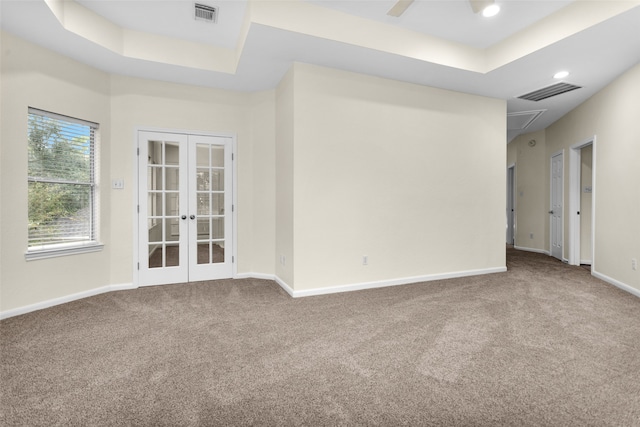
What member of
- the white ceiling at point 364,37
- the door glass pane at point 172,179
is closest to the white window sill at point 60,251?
the door glass pane at point 172,179

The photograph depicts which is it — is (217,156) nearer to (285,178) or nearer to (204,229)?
(204,229)

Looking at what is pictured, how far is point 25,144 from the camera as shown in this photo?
3211 mm

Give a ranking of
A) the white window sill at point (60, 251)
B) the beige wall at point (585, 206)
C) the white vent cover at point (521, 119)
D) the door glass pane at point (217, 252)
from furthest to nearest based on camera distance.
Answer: the white vent cover at point (521, 119) → the beige wall at point (585, 206) → the door glass pane at point (217, 252) → the white window sill at point (60, 251)

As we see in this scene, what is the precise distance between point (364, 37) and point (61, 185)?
3.69 meters

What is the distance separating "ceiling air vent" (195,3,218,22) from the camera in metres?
3.20

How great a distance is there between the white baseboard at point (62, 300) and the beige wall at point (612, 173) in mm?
6187

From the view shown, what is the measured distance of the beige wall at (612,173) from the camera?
3.84 m

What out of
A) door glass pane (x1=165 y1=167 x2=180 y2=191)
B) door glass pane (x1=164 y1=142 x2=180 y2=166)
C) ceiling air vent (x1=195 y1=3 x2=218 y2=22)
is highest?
ceiling air vent (x1=195 y1=3 x2=218 y2=22)

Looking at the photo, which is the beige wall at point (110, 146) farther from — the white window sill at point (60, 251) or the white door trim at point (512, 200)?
the white door trim at point (512, 200)

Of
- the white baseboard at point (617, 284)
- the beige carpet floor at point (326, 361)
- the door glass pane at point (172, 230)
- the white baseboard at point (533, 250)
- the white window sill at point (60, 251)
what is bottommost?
the beige carpet floor at point (326, 361)

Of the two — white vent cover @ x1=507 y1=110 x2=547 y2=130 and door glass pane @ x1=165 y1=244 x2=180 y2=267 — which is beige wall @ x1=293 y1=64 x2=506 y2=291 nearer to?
white vent cover @ x1=507 y1=110 x2=547 y2=130

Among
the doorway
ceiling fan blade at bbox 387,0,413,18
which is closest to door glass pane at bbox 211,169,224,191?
ceiling fan blade at bbox 387,0,413,18

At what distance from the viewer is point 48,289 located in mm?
3406

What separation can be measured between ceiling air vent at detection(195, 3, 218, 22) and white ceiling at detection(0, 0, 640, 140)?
0.26ft
